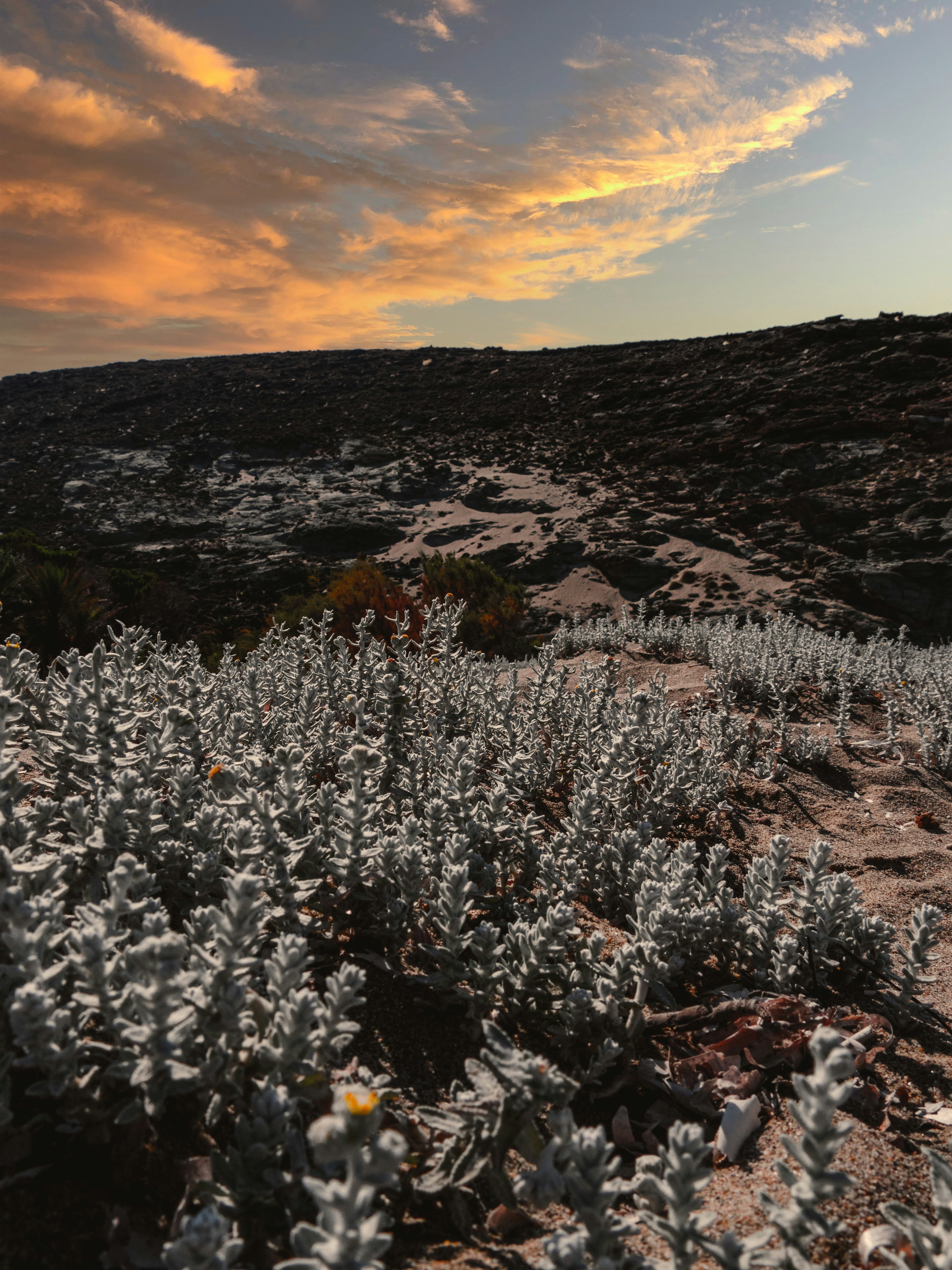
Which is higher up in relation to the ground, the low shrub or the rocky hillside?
the rocky hillside

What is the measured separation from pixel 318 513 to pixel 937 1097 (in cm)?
2898

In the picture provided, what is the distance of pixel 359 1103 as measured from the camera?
1.06 metres

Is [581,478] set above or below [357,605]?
above

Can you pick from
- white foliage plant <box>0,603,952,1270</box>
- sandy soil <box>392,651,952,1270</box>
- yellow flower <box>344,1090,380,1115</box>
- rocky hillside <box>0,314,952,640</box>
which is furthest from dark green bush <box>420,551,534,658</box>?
yellow flower <box>344,1090,380,1115</box>

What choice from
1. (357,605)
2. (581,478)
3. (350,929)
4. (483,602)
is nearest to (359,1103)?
(350,929)

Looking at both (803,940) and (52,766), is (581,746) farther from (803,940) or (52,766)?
(52,766)

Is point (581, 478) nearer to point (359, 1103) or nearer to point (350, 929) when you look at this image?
point (350, 929)

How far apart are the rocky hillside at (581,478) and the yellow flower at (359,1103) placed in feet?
64.3

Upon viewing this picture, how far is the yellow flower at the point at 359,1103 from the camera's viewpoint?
1.03 meters

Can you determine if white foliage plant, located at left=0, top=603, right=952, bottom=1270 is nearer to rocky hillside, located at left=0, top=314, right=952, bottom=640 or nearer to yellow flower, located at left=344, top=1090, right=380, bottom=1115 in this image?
yellow flower, located at left=344, top=1090, right=380, bottom=1115

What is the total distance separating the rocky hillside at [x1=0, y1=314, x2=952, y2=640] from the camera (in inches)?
824

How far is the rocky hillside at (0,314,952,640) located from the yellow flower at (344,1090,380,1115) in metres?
19.6

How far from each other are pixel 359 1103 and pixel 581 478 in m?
30.8

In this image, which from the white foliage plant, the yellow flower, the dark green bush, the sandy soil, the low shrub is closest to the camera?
the yellow flower
